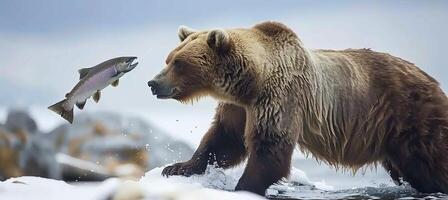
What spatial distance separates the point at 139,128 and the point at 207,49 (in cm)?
221

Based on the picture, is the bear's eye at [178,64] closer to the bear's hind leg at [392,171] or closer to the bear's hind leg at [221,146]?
the bear's hind leg at [221,146]

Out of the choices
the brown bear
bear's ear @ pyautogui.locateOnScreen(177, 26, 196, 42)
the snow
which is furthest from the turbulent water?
the snow

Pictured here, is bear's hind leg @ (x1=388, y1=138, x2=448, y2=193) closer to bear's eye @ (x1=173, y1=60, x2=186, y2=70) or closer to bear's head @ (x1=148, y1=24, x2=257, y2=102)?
bear's head @ (x1=148, y1=24, x2=257, y2=102)

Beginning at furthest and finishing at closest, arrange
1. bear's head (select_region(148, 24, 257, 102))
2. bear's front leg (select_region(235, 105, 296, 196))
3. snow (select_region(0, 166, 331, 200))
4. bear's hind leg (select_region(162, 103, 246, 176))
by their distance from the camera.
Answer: bear's hind leg (select_region(162, 103, 246, 176)), bear's head (select_region(148, 24, 257, 102)), bear's front leg (select_region(235, 105, 296, 196)), snow (select_region(0, 166, 331, 200))

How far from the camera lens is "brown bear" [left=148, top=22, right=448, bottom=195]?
567 cm

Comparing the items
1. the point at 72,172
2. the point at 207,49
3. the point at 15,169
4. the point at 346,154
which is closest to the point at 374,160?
the point at 346,154

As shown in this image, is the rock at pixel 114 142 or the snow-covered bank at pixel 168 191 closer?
the snow-covered bank at pixel 168 191

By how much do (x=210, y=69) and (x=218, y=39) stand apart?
0.23 metres

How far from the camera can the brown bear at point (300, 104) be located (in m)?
5.67

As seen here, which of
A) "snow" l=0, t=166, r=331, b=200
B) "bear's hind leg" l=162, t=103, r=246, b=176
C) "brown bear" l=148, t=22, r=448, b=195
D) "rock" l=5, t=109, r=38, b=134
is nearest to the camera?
"snow" l=0, t=166, r=331, b=200

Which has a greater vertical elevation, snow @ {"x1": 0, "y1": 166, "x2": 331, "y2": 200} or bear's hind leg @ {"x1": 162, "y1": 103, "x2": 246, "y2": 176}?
snow @ {"x1": 0, "y1": 166, "x2": 331, "y2": 200}

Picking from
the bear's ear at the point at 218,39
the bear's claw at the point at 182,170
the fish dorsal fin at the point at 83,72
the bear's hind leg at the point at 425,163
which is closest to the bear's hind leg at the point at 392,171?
the bear's hind leg at the point at 425,163

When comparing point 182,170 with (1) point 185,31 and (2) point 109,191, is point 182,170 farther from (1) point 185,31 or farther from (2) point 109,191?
(2) point 109,191

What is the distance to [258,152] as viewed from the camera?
559 centimetres
